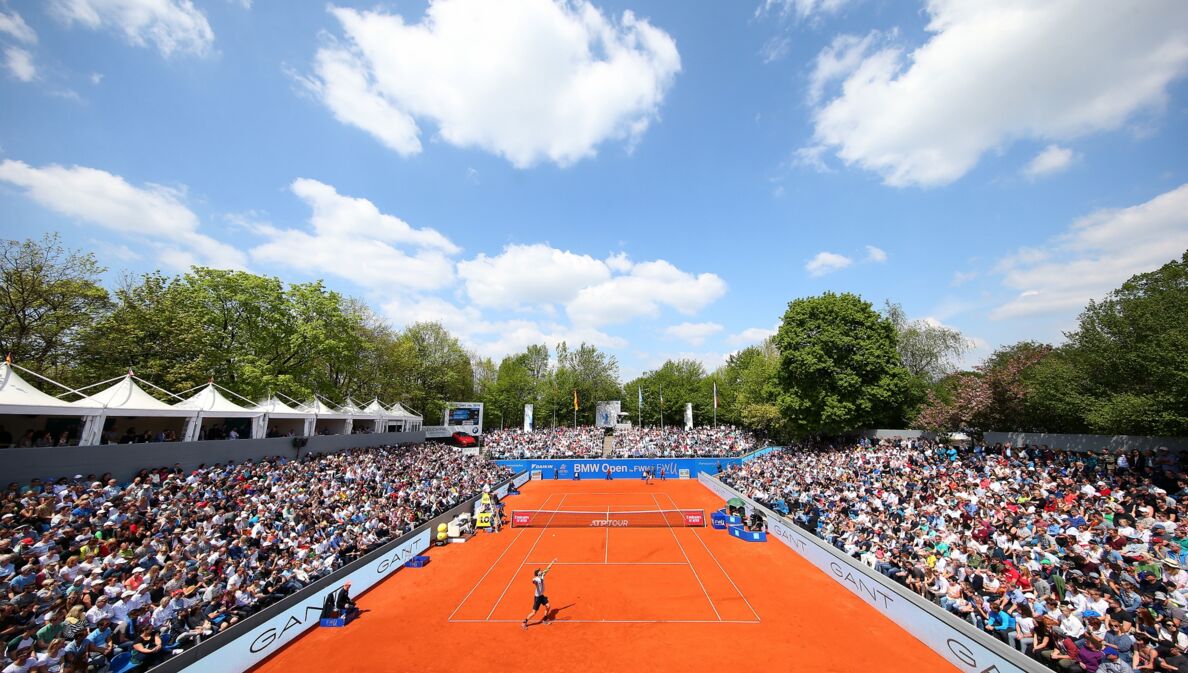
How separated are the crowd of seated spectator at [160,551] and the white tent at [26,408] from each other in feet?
8.22

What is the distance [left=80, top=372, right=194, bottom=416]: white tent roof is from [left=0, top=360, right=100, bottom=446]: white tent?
0.45 meters

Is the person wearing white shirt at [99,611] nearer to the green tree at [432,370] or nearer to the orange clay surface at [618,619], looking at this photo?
the orange clay surface at [618,619]

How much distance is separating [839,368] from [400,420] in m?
42.2

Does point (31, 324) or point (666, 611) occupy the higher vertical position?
point (31, 324)

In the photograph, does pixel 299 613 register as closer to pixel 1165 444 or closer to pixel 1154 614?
pixel 1154 614

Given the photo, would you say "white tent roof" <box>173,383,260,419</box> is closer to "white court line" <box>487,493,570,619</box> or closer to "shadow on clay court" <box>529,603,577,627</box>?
"white court line" <box>487,493,570,619</box>

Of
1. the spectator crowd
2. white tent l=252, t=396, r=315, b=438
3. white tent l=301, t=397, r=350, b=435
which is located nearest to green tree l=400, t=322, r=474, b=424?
the spectator crowd

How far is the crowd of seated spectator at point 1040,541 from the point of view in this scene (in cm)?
1059

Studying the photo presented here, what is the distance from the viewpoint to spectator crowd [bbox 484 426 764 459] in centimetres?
5119

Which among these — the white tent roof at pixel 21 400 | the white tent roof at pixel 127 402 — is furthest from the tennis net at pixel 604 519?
A: the white tent roof at pixel 21 400

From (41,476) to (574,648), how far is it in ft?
61.2

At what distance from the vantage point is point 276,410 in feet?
96.0

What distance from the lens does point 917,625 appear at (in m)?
13.9

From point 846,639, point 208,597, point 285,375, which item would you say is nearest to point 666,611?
point 846,639
